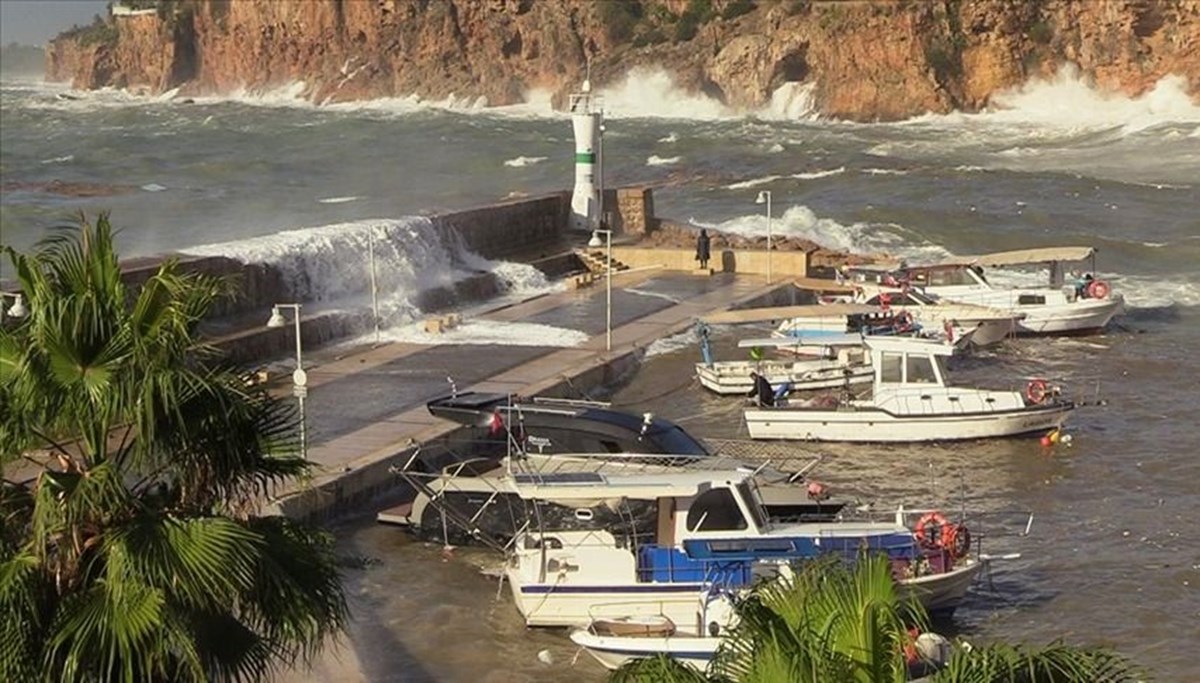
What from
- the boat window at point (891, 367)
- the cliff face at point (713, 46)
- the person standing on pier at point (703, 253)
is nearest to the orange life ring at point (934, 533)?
the boat window at point (891, 367)

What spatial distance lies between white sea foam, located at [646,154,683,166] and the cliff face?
28862mm

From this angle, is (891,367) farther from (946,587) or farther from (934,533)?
(946,587)

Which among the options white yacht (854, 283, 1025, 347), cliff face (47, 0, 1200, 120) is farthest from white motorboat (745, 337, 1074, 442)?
cliff face (47, 0, 1200, 120)

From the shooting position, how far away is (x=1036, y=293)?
3678 cm

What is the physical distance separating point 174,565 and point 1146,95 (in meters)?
111

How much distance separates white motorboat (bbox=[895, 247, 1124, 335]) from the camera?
119 feet

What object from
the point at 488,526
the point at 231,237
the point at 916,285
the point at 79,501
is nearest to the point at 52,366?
the point at 79,501

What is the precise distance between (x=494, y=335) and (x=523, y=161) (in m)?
63.7

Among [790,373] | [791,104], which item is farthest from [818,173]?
[790,373]

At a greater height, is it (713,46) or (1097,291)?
(1097,291)

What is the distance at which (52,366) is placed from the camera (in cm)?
855

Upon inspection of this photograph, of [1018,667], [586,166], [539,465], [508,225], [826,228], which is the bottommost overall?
[826,228]

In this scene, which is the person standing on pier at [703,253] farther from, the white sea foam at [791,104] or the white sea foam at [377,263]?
the white sea foam at [791,104]

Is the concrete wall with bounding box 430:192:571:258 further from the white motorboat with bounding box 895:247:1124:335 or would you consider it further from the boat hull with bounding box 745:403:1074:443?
the boat hull with bounding box 745:403:1074:443
